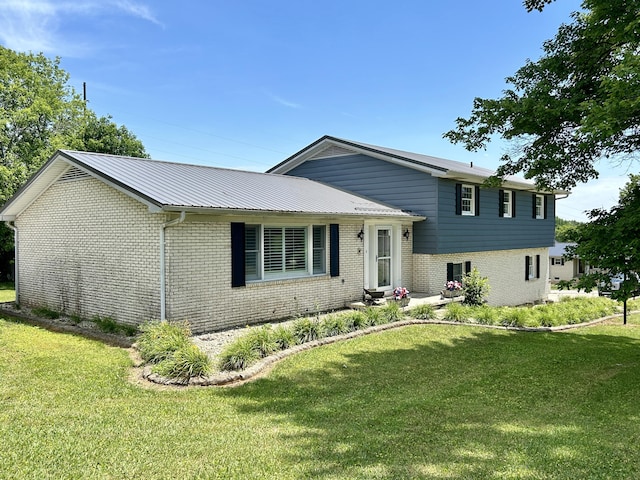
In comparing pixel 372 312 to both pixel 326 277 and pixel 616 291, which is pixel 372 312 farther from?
pixel 616 291

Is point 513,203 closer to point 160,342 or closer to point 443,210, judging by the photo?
point 443,210

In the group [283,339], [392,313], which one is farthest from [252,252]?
[392,313]

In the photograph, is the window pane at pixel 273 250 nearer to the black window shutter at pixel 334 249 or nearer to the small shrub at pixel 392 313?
the black window shutter at pixel 334 249

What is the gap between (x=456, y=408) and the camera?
5828 mm

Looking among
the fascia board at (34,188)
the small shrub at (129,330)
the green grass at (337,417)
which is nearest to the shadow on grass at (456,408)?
the green grass at (337,417)

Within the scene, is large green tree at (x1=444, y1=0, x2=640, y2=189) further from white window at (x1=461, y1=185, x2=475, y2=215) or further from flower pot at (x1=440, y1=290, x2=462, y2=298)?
white window at (x1=461, y1=185, x2=475, y2=215)

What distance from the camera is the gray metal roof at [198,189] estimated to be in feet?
32.5

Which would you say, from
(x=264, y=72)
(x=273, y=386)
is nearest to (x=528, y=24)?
(x=273, y=386)

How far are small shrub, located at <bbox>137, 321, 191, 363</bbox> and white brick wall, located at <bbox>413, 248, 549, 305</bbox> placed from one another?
32.6ft

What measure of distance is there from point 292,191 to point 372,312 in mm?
4901

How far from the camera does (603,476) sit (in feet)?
12.8

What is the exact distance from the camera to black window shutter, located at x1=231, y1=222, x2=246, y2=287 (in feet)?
35.3

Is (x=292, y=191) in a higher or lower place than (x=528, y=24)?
lower

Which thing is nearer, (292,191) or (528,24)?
(528,24)
